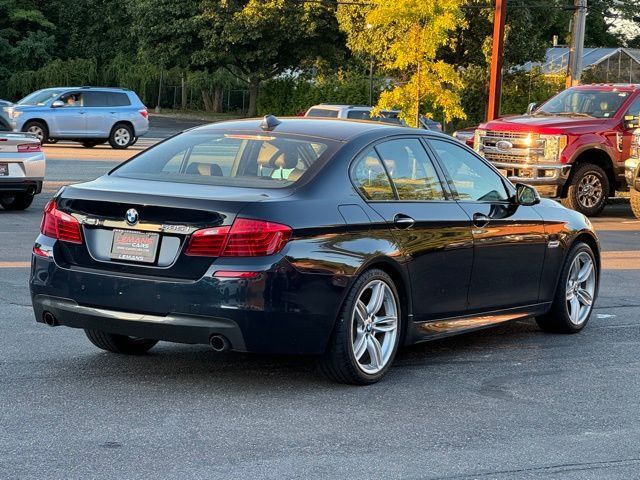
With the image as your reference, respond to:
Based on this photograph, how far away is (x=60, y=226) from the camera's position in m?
7.16

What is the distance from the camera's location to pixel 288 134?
303 inches

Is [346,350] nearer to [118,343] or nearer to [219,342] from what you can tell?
[219,342]

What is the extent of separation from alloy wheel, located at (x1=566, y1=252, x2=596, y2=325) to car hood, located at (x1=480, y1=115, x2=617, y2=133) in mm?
10819

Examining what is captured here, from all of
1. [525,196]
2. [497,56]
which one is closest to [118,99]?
[497,56]

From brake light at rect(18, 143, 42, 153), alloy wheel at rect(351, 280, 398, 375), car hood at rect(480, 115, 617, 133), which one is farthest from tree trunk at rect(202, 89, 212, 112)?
alloy wheel at rect(351, 280, 398, 375)

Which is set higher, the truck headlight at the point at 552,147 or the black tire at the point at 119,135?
the truck headlight at the point at 552,147

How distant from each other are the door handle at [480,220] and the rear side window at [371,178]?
794 millimetres

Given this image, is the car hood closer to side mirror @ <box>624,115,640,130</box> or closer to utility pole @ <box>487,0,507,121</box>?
side mirror @ <box>624,115,640,130</box>

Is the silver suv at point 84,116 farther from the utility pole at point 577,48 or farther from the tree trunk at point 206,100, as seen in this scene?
the tree trunk at point 206,100

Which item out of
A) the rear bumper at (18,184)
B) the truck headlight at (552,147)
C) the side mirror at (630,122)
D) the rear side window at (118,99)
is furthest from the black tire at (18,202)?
the rear side window at (118,99)

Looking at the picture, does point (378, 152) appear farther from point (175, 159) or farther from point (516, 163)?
point (516, 163)

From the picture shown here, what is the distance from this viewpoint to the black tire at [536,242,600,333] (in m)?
9.19

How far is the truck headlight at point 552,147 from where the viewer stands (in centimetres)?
2008

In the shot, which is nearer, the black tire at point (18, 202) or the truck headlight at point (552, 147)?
the black tire at point (18, 202)
